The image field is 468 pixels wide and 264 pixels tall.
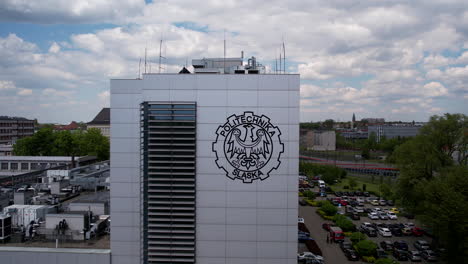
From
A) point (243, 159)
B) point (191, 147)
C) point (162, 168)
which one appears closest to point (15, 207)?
point (162, 168)

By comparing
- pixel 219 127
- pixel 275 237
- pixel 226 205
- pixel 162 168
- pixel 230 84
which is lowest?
pixel 275 237

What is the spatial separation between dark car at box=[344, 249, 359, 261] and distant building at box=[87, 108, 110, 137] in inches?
2892

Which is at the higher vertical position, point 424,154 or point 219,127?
point 219,127

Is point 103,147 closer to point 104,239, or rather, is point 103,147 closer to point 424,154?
point 104,239

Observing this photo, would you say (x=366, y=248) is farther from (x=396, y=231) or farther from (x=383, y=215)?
(x=383, y=215)

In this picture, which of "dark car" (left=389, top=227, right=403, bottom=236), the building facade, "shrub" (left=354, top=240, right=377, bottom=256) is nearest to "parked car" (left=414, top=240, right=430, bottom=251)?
"dark car" (left=389, top=227, right=403, bottom=236)

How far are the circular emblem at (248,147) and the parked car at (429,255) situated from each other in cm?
1639

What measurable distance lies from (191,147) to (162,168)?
4.10 feet

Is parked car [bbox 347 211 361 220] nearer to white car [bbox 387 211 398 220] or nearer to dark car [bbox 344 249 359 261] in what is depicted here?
white car [bbox 387 211 398 220]

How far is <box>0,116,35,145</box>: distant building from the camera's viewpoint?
72.1 metres

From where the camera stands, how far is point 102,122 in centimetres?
8225

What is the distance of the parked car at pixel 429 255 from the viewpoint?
65.3 feet

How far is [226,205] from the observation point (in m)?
10.4

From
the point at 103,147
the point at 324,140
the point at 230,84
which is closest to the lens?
the point at 230,84
